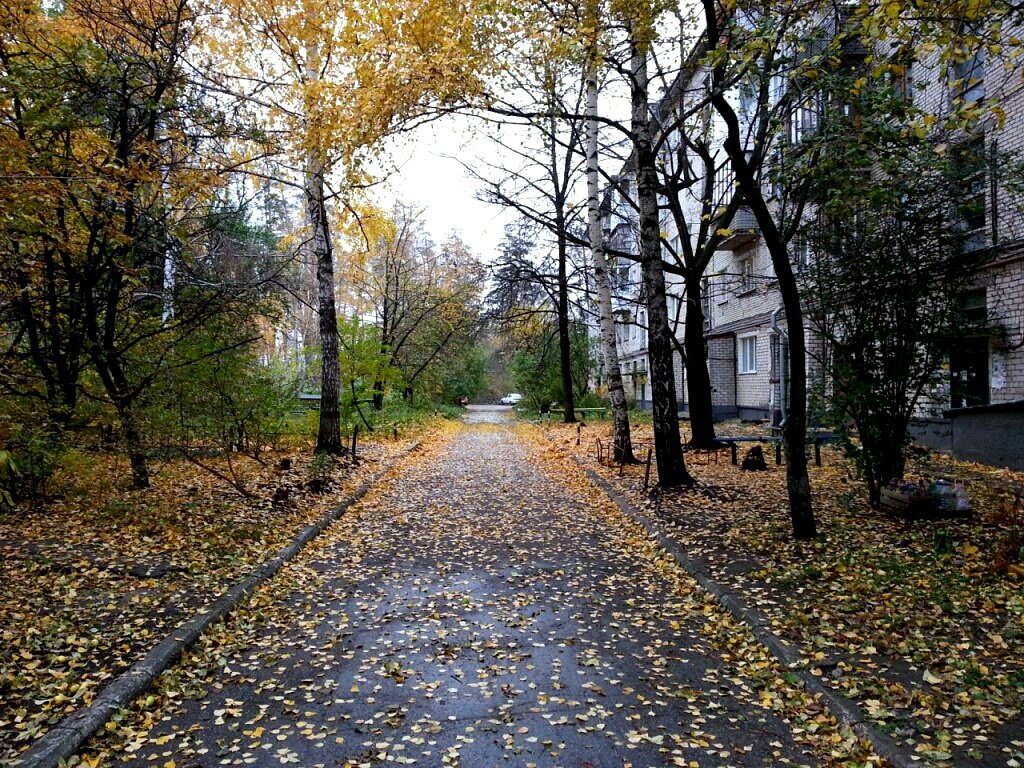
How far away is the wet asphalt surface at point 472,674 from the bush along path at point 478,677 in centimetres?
1

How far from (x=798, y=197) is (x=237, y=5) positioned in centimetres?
915

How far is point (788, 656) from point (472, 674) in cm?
199

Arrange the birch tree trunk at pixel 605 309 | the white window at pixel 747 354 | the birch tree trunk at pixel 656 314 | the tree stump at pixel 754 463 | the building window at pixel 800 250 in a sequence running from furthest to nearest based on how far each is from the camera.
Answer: the white window at pixel 747 354 → the birch tree trunk at pixel 605 309 → the tree stump at pixel 754 463 → the birch tree trunk at pixel 656 314 → the building window at pixel 800 250

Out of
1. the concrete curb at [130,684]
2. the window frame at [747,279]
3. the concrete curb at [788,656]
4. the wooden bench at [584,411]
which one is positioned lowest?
the concrete curb at [788,656]

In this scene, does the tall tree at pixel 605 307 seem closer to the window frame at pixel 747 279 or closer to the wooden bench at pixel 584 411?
the window frame at pixel 747 279

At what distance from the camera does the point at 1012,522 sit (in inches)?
274

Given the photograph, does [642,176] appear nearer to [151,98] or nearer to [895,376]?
[895,376]

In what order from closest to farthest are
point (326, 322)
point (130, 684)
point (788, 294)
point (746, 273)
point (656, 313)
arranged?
point (130, 684) < point (788, 294) < point (656, 313) < point (326, 322) < point (746, 273)

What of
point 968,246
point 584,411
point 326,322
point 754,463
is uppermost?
point 968,246

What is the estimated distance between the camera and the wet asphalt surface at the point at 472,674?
3.35 m

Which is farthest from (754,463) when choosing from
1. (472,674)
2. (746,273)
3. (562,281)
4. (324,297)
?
(746,273)

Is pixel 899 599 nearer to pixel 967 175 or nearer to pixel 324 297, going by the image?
pixel 967 175

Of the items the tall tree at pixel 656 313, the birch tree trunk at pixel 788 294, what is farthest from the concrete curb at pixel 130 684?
the tall tree at pixel 656 313

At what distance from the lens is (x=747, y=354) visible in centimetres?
2484
